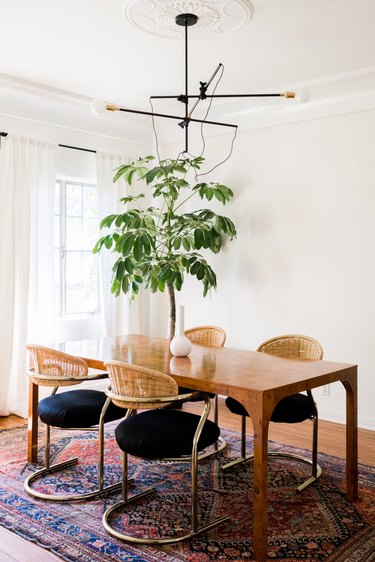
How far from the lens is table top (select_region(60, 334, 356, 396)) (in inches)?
107

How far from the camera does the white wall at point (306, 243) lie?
452 centimetres

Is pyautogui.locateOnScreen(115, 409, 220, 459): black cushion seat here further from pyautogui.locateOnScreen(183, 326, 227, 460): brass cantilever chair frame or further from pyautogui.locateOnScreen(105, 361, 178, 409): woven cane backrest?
pyautogui.locateOnScreen(183, 326, 227, 460): brass cantilever chair frame

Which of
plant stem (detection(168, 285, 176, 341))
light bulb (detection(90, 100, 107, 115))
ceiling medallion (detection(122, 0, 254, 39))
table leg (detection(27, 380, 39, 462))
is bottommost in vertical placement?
table leg (detection(27, 380, 39, 462))

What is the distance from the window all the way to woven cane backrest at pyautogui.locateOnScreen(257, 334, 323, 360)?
2232 millimetres

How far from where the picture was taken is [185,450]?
2688 millimetres

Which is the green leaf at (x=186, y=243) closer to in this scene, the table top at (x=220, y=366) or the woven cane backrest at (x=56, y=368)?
the table top at (x=220, y=366)

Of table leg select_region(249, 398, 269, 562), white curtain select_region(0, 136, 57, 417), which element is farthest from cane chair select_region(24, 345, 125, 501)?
white curtain select_region(0, 136, 57, 417)

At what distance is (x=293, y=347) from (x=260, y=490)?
140 cm

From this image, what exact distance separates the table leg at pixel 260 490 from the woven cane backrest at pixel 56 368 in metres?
1.11

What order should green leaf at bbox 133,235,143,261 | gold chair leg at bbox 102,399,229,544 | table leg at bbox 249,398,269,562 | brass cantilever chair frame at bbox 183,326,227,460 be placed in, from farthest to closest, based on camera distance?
1. green leaf at bbox 133,235,143,261
2. brass cantilever chair frame at bbox 183,326,227,460
3. gold chair leg at bbox 102,399,229,544
4. table leg at bbox 249,398,269,562

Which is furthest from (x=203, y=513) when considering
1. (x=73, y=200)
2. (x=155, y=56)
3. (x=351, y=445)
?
(x=73, y=200)

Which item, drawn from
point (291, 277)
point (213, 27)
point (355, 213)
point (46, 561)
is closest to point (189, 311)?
point (291, 277)

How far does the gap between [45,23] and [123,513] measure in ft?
9.31

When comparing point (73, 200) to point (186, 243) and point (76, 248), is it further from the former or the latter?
point (186, 243)
